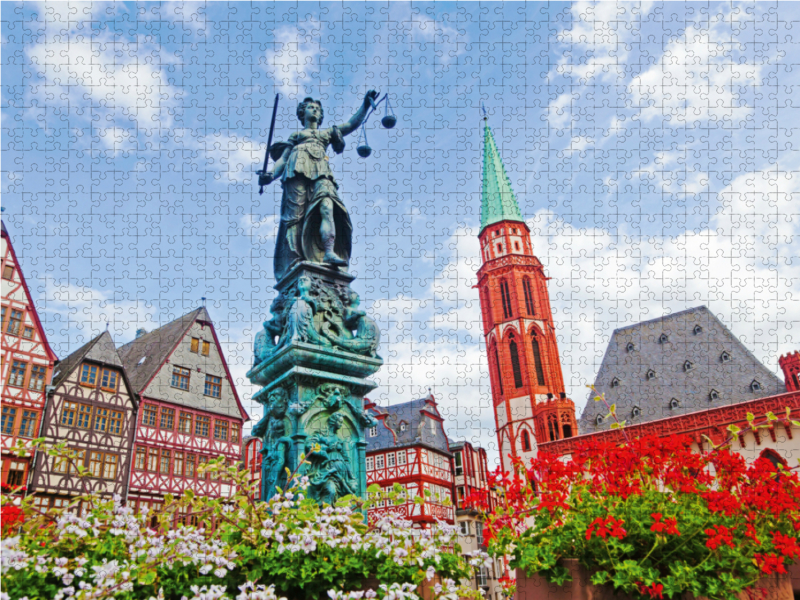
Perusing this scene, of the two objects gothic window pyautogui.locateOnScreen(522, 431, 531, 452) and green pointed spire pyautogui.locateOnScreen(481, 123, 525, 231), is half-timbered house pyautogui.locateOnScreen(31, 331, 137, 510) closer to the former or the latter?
gothic window pyautogui.locateOnScreen(522, 431, 531, 452)

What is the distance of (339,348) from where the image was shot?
19.9ft

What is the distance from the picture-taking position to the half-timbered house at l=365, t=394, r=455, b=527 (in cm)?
3528

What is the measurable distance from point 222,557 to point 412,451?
3334cm

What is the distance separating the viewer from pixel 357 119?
7387 mm

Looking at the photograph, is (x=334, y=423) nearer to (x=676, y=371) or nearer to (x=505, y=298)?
(x=676, y=371)

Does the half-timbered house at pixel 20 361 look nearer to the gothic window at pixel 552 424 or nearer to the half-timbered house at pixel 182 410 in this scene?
the half-timbered house at pixel 182 410

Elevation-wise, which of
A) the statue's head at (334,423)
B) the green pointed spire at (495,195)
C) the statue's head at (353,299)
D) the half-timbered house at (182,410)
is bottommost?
the statue's head at (334,423)

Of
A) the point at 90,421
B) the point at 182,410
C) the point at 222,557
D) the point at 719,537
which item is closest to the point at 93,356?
the point at 90,421

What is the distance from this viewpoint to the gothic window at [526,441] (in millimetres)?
49953

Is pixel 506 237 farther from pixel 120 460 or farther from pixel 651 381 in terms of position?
pixel 120 460

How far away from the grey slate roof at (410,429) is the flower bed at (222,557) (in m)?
32.6

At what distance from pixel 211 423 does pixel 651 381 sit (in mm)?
29877

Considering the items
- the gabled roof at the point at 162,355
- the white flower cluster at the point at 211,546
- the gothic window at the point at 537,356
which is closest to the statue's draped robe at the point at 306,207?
A: the white flower cluster at the point at 211,546

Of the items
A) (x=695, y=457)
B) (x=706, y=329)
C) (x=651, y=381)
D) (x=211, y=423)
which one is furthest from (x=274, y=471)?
(x=706, y=329)
